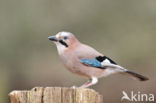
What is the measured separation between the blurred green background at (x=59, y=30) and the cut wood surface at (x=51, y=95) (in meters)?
11.6

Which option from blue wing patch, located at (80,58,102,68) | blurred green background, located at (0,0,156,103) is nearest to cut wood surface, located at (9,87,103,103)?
blue wing patch, located at (80,58,102,68)

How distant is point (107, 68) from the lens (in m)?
7.92

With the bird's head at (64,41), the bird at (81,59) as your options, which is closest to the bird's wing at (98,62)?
the bird at (81,59)

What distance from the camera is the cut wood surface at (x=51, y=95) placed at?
5922mm

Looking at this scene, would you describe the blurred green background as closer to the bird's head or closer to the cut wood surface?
the bird's head

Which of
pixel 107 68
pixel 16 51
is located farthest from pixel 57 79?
pixel 107 68

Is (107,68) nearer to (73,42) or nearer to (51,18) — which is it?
(73,42)

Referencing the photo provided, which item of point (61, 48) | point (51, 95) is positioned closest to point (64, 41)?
point (61, 48)

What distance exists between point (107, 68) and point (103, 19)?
37.4ft

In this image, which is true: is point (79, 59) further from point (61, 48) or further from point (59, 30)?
point (59, 30)

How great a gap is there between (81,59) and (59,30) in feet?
34.6

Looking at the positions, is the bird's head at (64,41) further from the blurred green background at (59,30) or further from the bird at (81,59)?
the blurred green background at (59,30)

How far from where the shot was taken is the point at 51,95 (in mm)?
5930

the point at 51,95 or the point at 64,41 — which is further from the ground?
the point at 64,41
